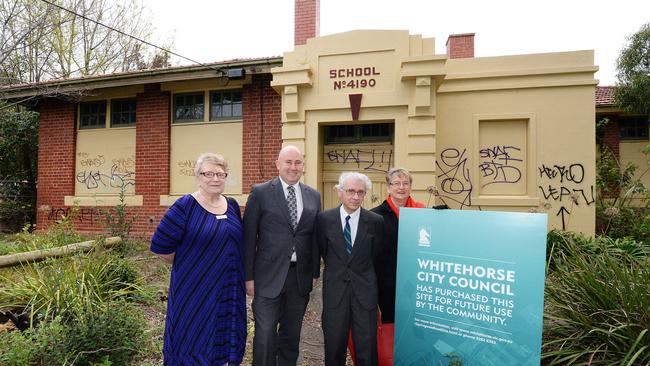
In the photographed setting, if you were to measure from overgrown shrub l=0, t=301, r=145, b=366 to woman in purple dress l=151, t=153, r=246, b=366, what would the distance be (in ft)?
2.41

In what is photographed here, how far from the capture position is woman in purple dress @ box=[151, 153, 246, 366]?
8.30 feet

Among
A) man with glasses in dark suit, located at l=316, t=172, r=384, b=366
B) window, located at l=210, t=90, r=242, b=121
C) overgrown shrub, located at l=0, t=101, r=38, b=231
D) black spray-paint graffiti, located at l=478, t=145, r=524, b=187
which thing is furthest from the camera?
overgrown shrub, located at l=0, t=101, r=38, b=231

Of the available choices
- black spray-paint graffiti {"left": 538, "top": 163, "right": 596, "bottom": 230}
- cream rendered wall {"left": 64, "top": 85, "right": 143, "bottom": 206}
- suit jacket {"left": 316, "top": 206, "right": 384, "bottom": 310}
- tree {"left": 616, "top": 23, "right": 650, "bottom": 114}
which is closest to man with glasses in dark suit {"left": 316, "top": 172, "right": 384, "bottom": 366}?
suit jacket {"left": 316, "top": 206, "right": 384, "bottom": 310}

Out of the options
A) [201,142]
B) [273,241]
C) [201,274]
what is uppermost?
[201,142]

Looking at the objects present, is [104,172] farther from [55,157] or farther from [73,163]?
[55,157]

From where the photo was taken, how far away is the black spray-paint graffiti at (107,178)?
938cm

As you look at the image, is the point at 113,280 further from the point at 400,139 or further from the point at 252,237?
the point at 400,139

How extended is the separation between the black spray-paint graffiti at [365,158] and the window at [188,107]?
11.8ft

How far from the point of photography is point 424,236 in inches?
114

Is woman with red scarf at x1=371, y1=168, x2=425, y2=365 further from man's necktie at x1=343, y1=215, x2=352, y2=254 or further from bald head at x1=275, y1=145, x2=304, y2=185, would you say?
bald head at x1=275, y1=145, x2=304, y2=185

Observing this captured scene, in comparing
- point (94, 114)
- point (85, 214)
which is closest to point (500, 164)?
point (85, 214)

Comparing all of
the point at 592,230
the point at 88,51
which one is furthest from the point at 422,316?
the point at 88,51

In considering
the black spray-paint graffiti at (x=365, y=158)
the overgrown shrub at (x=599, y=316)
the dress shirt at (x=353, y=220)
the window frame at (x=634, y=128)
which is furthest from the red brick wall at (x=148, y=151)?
the window frame at (x=634, y=128)

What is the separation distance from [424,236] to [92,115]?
1021 cm
